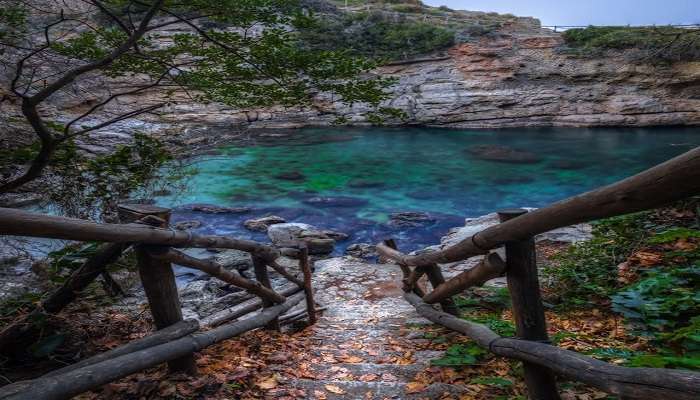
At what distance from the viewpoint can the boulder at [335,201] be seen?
48.8ft

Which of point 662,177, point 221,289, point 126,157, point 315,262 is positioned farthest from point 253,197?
point 662,177

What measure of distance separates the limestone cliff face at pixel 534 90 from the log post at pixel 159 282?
83.1ft

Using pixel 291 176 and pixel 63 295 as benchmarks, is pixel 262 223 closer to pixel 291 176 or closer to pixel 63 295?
pixel 291 176

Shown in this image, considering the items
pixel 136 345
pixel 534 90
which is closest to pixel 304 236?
pixel 136 345

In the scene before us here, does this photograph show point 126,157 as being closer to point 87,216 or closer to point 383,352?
point 87,216

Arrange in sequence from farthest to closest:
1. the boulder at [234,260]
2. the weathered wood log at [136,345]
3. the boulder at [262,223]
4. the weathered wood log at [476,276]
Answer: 1. the boulder at [262,223]
2. the boulder at [234,260]
3. the weathered wood log at [476,276]
4. the weathered wood log at [136,345]

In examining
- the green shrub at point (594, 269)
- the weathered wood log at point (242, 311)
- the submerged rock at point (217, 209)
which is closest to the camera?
the green shrub at point (594, 269)

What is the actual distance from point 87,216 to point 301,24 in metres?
4.24

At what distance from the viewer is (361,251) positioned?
10.2 m

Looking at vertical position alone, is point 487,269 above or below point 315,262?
above

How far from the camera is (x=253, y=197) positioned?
15.9 metres

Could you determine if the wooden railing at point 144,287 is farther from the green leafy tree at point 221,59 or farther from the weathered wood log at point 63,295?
the green leafy tree at point 221,59

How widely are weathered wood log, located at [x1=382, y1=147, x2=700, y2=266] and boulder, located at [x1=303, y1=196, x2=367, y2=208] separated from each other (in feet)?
41.6

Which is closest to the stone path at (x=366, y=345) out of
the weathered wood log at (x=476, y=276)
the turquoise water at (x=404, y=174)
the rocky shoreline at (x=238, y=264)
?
the weathered wood log at (x=476, y=276)
